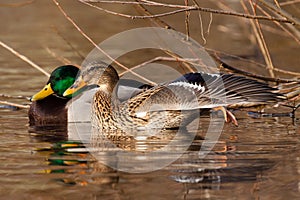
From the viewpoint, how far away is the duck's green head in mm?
9398

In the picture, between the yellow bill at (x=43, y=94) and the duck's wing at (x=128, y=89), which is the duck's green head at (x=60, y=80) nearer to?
the yellow bill at (x=43, y=94)

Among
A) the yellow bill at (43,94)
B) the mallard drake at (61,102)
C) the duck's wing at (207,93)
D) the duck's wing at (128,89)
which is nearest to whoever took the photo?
the duck's wing at (207,93)

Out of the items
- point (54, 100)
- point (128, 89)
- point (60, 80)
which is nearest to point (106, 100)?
point (128, 89)

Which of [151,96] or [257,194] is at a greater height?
[151,96]

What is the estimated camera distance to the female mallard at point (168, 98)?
7305 millimetres

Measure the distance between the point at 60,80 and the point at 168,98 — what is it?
2.27 m

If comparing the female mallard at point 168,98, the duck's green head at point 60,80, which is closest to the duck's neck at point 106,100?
the female mallard at point 168,98

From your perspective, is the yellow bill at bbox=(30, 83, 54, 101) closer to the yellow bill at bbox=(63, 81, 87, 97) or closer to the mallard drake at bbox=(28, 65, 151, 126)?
the mallard drake at bbox=(28, 65, 151, 126)

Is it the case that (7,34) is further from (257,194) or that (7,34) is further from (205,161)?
(257,194)

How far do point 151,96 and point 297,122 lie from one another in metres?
1.59

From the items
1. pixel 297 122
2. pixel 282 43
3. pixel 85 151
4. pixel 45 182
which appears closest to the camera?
pixel 45 182

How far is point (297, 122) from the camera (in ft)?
26.8

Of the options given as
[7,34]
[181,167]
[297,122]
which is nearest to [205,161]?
[181,167]

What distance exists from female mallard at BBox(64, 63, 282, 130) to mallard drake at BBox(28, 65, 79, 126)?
2.66 ft
